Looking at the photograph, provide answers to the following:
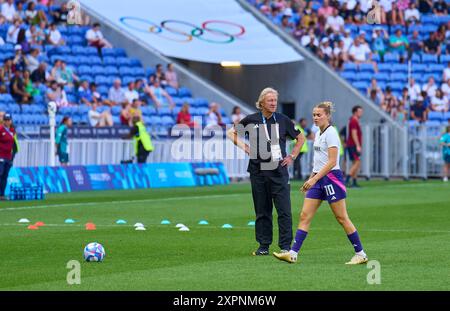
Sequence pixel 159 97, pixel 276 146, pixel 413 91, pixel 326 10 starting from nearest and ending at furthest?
pixel 276 146 < pixel 159 97 < pixel 413 91 < pixel 326 10

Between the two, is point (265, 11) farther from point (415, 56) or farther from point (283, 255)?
point (283, 255)

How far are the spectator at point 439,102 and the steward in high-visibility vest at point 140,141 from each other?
13487 mm

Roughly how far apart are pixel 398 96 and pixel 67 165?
645 inches

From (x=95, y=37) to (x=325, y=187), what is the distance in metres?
26.2

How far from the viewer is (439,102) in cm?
4391

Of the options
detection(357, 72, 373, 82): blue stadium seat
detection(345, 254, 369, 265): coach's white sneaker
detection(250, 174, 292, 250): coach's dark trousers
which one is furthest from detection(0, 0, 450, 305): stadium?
detection(345, 254, 369, 265): coach's white sneaker

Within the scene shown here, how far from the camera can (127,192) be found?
31734mm

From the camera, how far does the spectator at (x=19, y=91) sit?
3494cm

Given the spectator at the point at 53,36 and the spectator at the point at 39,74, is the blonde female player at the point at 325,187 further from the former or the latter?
the spectator at the point at 53,36

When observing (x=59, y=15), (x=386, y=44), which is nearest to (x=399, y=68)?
(x=386, y=44)

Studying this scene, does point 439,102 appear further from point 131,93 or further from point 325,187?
point 325,187

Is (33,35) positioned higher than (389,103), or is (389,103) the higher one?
(33,35)
